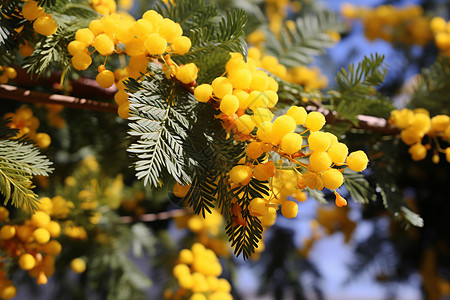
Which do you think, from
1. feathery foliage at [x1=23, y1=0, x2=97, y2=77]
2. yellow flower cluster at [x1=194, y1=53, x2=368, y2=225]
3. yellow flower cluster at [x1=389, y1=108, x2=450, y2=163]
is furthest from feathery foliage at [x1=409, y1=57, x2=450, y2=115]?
feathery foliage at [x1=23, y1=0, x2=97, y2=77]

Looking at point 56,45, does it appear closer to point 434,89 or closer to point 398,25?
point 434,89

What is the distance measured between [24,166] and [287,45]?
449mm

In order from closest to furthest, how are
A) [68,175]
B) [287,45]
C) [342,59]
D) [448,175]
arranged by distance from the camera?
[287,45], [68,175], [448,175], [342,59]

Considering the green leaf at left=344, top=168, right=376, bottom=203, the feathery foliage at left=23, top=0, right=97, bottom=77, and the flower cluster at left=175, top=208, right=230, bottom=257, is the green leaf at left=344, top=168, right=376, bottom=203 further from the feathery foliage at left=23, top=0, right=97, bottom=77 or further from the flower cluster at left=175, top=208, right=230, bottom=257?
the flower cluster at left=175, top=208, right=230, bottom=257

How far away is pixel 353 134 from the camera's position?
500mm

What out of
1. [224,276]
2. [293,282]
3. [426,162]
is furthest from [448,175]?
[224,276]

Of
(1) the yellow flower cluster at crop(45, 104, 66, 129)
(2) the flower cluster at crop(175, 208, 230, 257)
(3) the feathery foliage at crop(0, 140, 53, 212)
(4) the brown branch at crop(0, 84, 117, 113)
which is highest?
(4) the brown branch at crop(0, 84, 117, 113)

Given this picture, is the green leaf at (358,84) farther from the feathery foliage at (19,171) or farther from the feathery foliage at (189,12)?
the feathery foliage at (19,171)

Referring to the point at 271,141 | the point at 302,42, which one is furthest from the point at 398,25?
the point at 271,141

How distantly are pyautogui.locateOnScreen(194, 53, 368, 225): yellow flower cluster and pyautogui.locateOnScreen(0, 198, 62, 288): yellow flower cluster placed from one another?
218 millimetres

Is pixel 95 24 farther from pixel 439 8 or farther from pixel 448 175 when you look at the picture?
pixel 439 8

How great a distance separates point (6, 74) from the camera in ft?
1.22

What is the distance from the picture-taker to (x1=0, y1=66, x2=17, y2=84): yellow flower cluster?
37 cm

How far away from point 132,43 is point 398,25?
114cm
